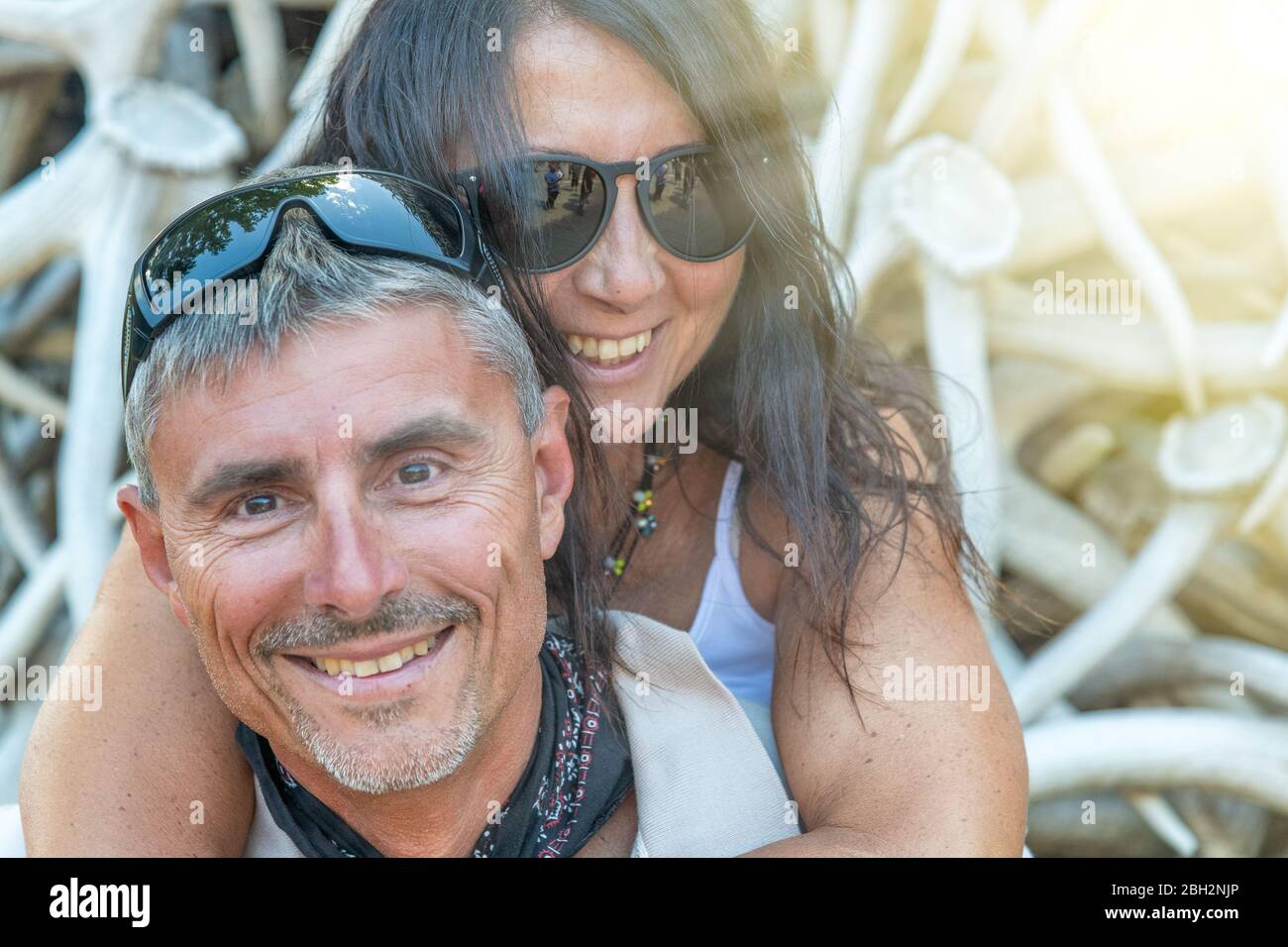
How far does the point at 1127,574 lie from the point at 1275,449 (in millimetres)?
415

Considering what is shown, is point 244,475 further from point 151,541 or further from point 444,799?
point 444,799

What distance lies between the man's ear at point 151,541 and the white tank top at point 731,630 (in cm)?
85

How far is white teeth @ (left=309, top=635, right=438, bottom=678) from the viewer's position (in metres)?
1.61

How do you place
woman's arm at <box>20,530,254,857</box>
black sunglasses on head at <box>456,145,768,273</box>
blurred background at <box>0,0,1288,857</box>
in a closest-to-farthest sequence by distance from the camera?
woman's arm at <box>20,530,254,857</box>, black sunglasses on head at <box>456,145,768,273</box>, blurred background at <box>0,0,1288,857</box>

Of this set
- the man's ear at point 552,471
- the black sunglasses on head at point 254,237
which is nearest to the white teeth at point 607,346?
the man's ear at point 552,471

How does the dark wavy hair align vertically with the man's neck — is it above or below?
above

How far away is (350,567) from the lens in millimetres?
1530

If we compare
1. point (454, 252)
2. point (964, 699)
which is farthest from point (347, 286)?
point (964, 699)

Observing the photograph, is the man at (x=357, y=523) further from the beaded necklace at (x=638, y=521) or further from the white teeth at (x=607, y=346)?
the beaded necklace at (x=638, y=521)

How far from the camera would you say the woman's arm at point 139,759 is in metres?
1.83

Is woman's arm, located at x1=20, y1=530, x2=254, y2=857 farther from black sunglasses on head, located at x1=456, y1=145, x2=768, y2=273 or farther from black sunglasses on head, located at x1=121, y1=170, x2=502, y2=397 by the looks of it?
black sunglasses on head, located at x1=456, y1=145, x2=768, y2=273

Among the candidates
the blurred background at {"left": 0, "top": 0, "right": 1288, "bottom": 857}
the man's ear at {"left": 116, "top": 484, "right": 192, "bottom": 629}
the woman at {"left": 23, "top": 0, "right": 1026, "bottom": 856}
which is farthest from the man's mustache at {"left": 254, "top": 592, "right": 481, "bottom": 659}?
the blurred background at {"left": 0, "top": 0, "right": 1288, "bottom": 857}

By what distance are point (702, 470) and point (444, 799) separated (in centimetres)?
84

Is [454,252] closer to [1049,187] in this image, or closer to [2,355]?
[1049,187]
